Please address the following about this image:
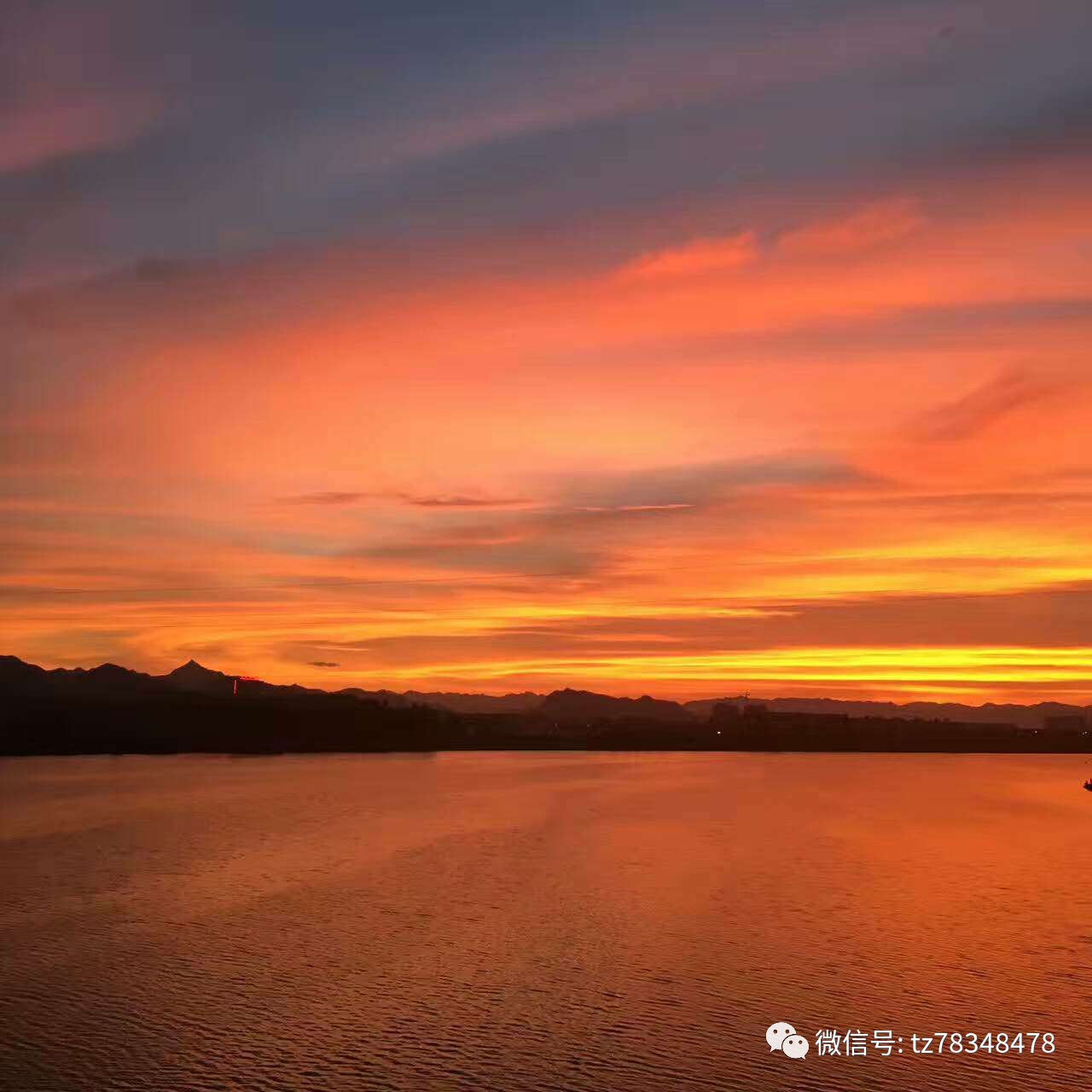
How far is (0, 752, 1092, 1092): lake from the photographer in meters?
37.5

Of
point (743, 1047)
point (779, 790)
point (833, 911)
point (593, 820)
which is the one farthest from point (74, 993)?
point (779, 790)

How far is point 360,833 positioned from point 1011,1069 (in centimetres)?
8322

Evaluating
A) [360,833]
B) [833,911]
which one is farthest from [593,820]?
Result: [833,911]

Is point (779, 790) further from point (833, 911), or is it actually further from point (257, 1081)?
point (257, 1081)

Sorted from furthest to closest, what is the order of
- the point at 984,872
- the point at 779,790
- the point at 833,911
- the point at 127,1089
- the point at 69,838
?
the point at 779,790 < the point at 69,838 < the point at 984,872 < the point at 833,911 < the point at 127,1089

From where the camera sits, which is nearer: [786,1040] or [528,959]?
[786,1040]

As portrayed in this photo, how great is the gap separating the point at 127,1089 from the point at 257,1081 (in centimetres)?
371

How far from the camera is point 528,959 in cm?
5325

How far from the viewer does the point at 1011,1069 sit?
3694 cm

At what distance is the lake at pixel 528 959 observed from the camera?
37469 mm

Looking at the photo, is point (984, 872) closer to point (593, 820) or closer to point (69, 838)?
point (593, 820)

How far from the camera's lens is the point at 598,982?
4844 cm

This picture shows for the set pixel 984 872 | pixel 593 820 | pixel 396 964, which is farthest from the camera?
pixel 593 820

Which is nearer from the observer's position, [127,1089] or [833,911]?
[127,1089]
